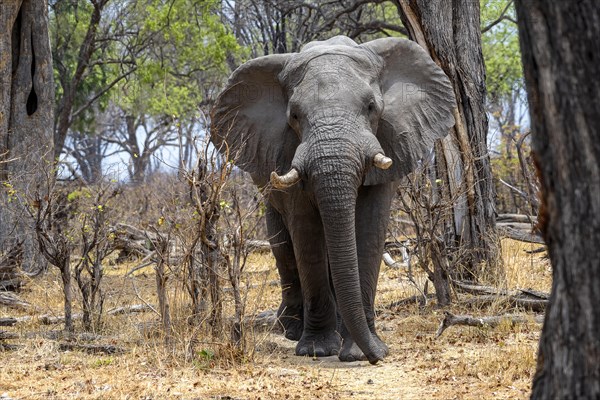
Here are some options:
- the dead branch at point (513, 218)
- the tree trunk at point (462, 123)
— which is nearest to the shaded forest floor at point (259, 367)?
the tree trunk at point (462, 123)

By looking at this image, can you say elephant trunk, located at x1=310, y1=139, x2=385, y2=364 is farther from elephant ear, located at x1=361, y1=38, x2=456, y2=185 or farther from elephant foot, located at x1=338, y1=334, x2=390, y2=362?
elephant ear, located at x1=361, y1=38, x2=456, y2=185

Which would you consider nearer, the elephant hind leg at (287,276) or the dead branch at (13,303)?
the elephant hind leg at (287,276)

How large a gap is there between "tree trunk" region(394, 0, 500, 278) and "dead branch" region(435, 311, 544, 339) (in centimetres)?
236

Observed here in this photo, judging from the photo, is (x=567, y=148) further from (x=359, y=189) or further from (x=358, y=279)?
(x=359, y=189)

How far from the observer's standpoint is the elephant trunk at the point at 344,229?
641cm

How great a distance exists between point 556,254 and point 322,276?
13.0 ft

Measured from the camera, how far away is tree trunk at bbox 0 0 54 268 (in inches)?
453

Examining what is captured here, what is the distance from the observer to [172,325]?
22.0 ft

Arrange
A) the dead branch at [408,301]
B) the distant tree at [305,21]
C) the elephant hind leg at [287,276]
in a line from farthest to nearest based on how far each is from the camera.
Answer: the distant tree at [305,21]
the dead branch at [408,301]
the elephant hind leg at [287,276]

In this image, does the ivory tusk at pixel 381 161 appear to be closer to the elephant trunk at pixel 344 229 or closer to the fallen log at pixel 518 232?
the elephant trunk at pixel 344 229

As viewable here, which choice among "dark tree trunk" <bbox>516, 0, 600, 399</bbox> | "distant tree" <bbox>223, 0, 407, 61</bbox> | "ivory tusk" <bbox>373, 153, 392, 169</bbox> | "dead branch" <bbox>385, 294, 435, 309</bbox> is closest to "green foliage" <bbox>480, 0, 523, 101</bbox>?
"distant tree" <bbox>223, 0, 407, 61</bbox>

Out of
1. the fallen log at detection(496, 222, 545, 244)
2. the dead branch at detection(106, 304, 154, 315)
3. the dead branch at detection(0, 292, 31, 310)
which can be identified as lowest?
the dead branch at detection(106, 304, 154, 315)

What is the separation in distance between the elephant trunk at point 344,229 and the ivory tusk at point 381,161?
12cm

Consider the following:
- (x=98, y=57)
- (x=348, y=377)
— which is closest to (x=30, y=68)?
(x=348, y=377)
